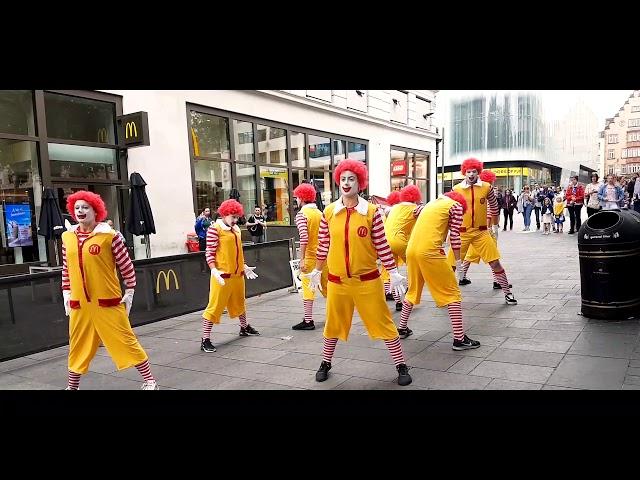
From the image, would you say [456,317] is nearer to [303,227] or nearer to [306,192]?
[303,227]

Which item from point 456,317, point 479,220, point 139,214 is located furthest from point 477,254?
point 139,214

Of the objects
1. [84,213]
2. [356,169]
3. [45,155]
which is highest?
[45,155]

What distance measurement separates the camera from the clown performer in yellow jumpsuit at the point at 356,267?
4445 mm

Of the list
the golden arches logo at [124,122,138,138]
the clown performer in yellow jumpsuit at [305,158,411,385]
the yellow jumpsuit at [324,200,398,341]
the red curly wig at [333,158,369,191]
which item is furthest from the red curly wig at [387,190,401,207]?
the golden arches logo at [124,122,138,138]

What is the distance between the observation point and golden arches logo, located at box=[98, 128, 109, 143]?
1070cm

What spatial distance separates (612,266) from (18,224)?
10.2 meters

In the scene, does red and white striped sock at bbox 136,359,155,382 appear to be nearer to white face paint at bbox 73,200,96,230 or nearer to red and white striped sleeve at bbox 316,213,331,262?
white face paint at bbox 73,200,96,230

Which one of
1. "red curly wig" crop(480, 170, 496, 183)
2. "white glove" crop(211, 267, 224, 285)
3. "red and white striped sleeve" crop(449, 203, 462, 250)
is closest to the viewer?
"red and white striped sleeve" crop(449, 203, 462, 250)

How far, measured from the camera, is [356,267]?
4449mm

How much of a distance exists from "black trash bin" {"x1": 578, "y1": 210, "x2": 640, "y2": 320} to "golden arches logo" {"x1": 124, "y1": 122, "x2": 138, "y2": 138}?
899 cm
